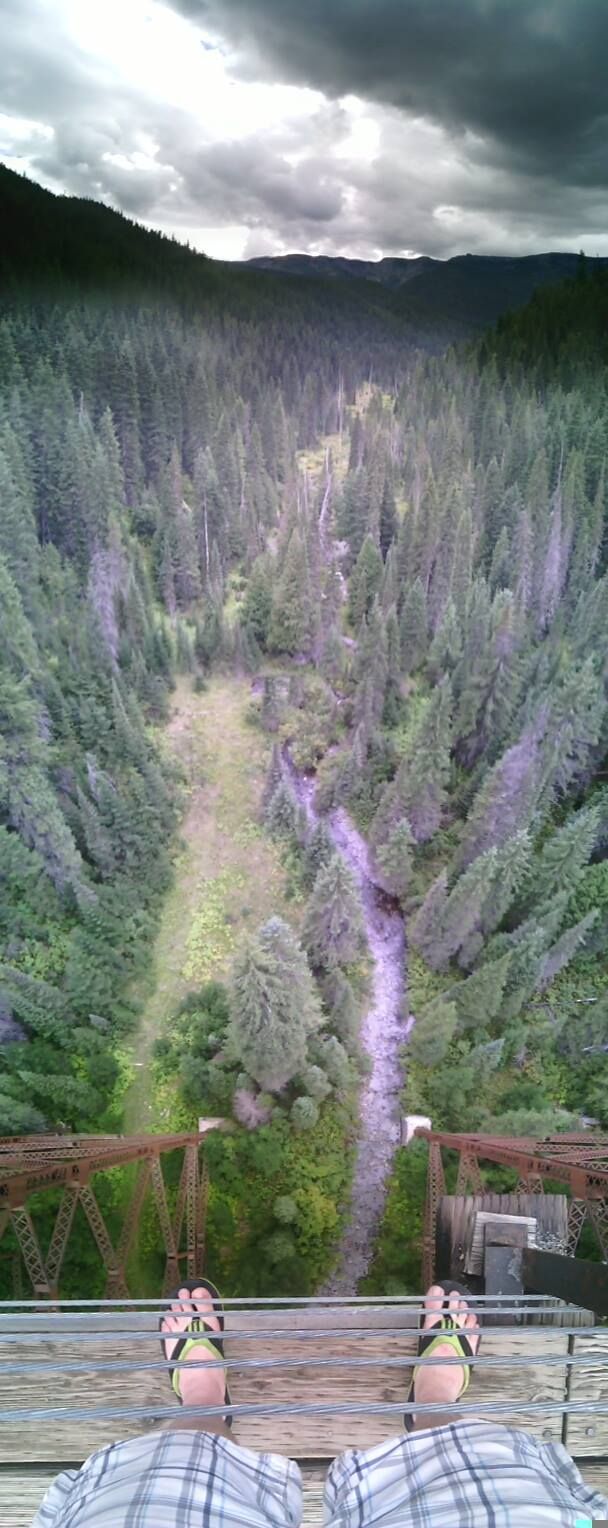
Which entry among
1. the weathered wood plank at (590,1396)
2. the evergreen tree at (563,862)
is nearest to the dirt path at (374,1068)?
the evergreen tree at (563,862)

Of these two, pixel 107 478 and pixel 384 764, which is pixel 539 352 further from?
pixel 384 764

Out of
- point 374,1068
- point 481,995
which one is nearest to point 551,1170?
point 481,995

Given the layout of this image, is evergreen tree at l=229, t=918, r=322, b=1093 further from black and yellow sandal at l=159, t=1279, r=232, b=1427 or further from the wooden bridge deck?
the wooden bridge deck

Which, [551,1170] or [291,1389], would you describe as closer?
[291,1389]

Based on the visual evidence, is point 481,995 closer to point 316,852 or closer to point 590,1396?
point 316,852

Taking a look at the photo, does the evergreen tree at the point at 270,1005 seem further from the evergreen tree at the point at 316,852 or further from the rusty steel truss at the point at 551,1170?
the evergreen tree at the point at 316,852

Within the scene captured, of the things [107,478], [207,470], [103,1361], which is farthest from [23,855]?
[207,470]

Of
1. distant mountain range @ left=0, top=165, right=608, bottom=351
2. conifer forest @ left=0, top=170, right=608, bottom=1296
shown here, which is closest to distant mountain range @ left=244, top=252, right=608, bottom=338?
distant mountain range @ left=0, top=165, right=608, bottom=351
